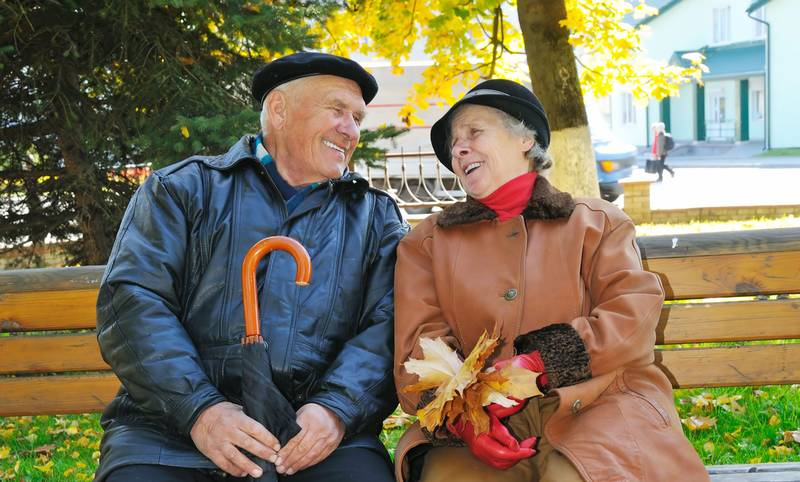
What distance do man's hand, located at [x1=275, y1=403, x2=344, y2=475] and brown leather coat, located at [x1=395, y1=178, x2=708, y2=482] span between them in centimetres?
22

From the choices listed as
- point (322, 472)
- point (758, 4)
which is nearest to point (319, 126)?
point (322, 472)

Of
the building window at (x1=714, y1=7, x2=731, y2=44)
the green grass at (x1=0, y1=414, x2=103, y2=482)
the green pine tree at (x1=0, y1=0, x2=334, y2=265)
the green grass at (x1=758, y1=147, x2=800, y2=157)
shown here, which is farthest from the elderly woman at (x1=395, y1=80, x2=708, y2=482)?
the building window at (x1=714, y1=7, x2=731, y2=44)

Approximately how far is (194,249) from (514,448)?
1.15m

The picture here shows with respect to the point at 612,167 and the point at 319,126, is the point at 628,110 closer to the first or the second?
the point at 612,167

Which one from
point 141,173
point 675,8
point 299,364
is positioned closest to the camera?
point 299,364

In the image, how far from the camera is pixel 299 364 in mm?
2682

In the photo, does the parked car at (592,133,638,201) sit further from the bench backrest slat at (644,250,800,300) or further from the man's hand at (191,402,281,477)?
the man's hand at (191,402,281,477)

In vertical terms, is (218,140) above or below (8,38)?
below

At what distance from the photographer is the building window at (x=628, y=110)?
43.1 metres

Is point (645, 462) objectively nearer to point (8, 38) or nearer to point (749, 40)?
point (8, 38)

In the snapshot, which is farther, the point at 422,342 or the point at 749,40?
the point at 749,40

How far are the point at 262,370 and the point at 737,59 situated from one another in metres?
39.5

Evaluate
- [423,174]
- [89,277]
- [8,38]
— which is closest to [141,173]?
[8,38]

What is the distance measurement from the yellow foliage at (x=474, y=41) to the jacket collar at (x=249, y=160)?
4822 millimetres
